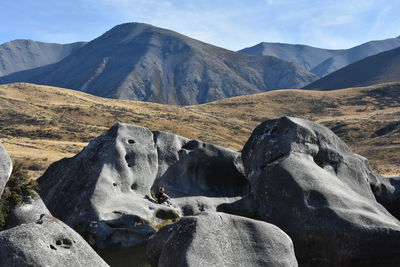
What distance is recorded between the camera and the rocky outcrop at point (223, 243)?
1042 centimetres

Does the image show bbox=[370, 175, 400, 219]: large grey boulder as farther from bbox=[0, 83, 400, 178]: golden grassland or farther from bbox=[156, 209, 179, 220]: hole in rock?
bbox=[0, 83, 400, 178]: golden grassland

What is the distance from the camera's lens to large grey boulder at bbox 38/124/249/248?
17688mm

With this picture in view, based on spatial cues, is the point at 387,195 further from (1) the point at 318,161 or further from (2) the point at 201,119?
(2) the point at 201,119

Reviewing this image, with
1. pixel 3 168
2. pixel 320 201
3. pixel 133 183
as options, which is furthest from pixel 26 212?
pixel 320 201

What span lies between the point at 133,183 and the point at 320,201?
9.57 meters

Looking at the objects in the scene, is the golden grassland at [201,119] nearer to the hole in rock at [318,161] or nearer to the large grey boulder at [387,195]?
the large grey boulder at [387,195]

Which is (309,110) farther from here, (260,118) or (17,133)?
(17,133)

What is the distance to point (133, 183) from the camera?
2092 cm

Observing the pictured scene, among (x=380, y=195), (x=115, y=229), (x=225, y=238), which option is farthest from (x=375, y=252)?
(x=115, y=229)

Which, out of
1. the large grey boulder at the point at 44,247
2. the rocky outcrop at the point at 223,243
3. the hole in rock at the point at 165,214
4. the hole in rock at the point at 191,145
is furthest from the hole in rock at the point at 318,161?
the large grey boulder at the point at 44,247

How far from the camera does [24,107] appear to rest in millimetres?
84375

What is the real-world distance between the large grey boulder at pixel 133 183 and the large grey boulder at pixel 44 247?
7912 millimetres

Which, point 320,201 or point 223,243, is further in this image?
point 320,201

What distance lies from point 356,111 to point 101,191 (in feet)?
336
